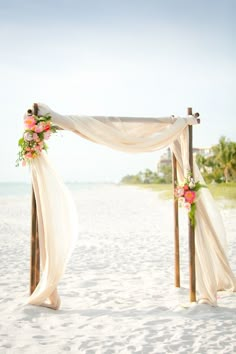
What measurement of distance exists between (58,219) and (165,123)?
139cm

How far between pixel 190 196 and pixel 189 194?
2 centimetres

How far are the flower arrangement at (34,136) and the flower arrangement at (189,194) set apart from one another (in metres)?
1.36

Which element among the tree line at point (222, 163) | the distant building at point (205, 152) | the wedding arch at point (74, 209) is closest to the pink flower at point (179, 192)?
the wedding arch at point (74, 209)

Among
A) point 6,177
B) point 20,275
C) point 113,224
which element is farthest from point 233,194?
point 6,177

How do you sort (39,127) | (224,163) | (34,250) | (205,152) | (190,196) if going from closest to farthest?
(39,127) < (34,250) < (190,196) < (224,163) < (205,152)

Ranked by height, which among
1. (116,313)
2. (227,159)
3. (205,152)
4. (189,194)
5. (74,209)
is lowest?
(116,313)

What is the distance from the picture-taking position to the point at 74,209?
13.4ft

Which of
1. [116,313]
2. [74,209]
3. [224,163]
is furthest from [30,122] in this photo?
[224,163]

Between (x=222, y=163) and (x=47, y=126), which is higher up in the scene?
(x=47, y=126)

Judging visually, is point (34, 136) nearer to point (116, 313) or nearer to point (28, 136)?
point (28, 136)

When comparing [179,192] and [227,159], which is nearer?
[179,192]

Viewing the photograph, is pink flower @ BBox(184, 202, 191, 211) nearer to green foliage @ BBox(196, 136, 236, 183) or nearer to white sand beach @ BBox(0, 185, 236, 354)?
white sand beach @ BBox(0, 185, 236, 354)

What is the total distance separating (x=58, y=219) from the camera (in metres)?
4.04

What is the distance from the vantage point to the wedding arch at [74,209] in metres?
3.98
